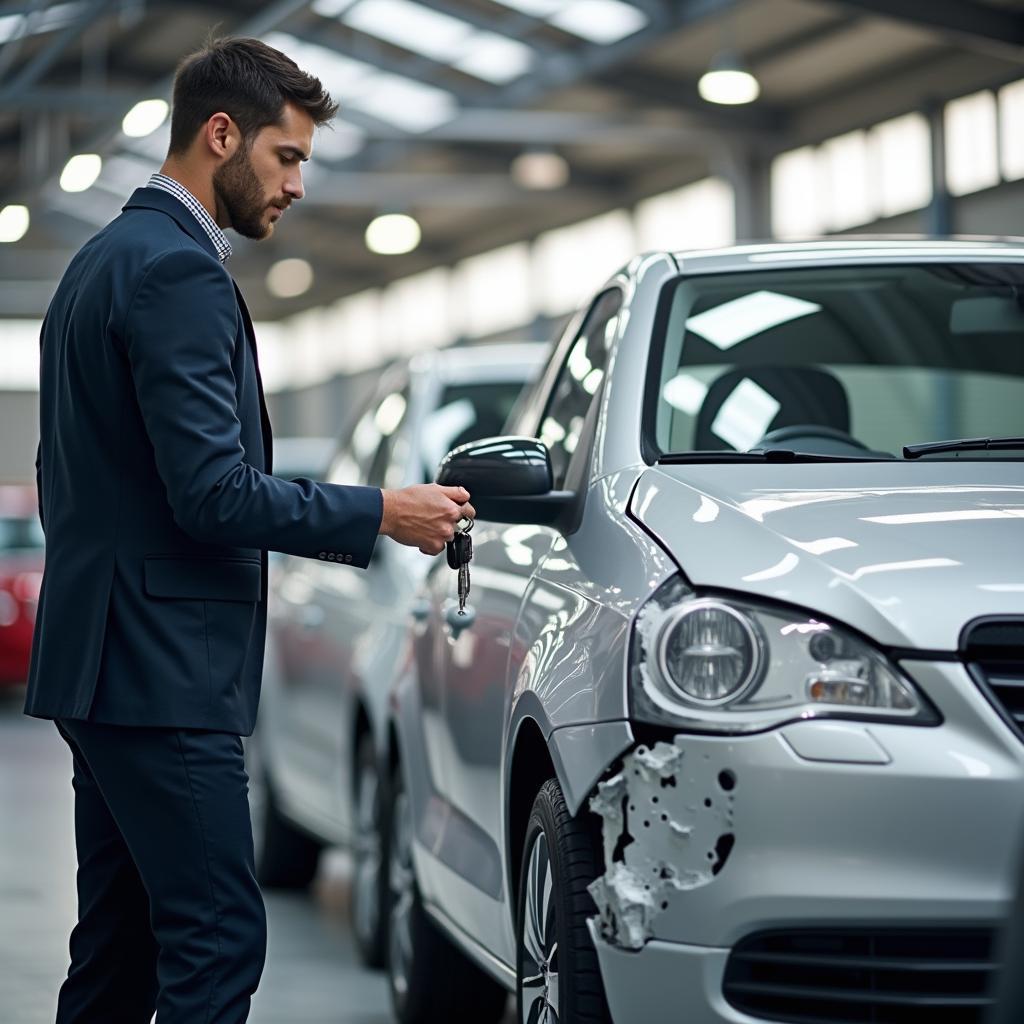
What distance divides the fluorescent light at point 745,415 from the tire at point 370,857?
1.76m

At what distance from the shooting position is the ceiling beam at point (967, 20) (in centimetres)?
1410

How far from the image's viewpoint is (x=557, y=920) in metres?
3.02

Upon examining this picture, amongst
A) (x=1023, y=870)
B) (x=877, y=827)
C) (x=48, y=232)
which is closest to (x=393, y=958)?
(x=877, y=827)

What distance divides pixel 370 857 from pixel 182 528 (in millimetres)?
2850

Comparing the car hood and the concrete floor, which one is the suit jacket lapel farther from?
the concrete floor

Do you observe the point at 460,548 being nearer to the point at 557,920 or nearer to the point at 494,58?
the point at 557,920

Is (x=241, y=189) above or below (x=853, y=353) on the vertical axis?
above

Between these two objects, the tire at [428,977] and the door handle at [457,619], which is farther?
the tire at [428,977]

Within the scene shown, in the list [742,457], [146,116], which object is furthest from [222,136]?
[146,116]

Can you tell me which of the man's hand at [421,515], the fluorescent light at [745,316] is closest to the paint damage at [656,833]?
the man's hand at [421,515]

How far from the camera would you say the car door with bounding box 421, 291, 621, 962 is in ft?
12.2

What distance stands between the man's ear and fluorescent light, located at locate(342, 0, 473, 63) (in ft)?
53.9

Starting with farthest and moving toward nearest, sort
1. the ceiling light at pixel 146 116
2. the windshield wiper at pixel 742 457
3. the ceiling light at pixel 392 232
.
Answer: the ceiling light at pixel 392 232
the ceiling light at pixel 146 116
the windshield wiper at pixel 742 457

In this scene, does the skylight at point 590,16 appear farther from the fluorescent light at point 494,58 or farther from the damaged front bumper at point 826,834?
the damaged front bumper at point 826,834
